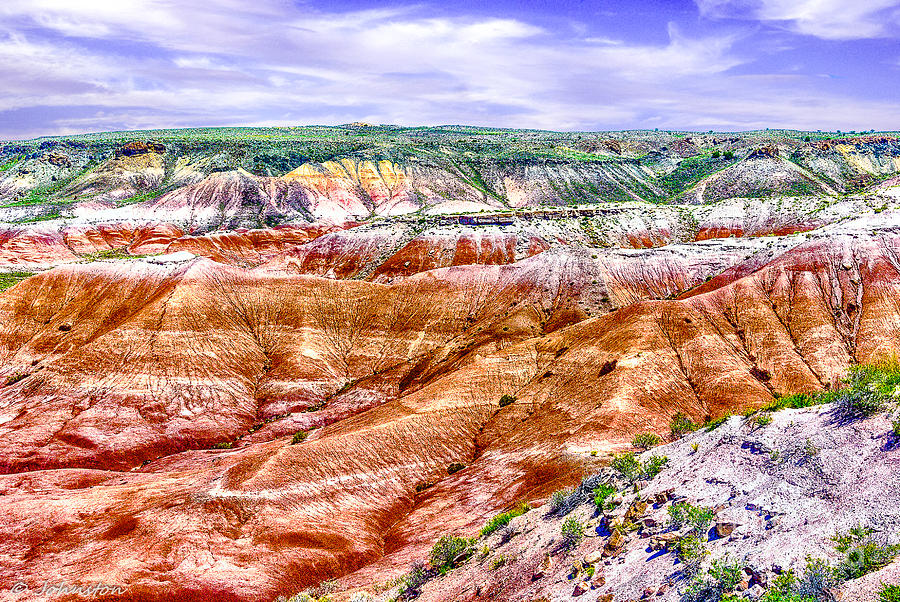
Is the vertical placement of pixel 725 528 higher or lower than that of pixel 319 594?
higher

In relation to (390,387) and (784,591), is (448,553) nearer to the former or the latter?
(784,591)

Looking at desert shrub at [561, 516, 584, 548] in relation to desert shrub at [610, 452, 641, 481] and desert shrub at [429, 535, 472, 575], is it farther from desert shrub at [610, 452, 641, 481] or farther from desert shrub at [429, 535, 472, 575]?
desert shrub at [429, 535, 472, 575]

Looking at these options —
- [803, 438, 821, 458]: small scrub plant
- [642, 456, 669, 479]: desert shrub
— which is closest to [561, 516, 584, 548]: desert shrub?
[642, 456, 669, 479]: desert shrub

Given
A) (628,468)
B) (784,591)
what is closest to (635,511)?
(628,468)

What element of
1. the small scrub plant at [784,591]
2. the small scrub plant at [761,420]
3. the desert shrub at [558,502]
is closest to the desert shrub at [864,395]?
the small scrub plant at [761,420]

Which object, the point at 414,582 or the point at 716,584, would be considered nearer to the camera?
the point at 716,584

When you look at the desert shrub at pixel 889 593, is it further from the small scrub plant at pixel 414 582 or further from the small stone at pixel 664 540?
the small scrub plant at pixel 414 582
